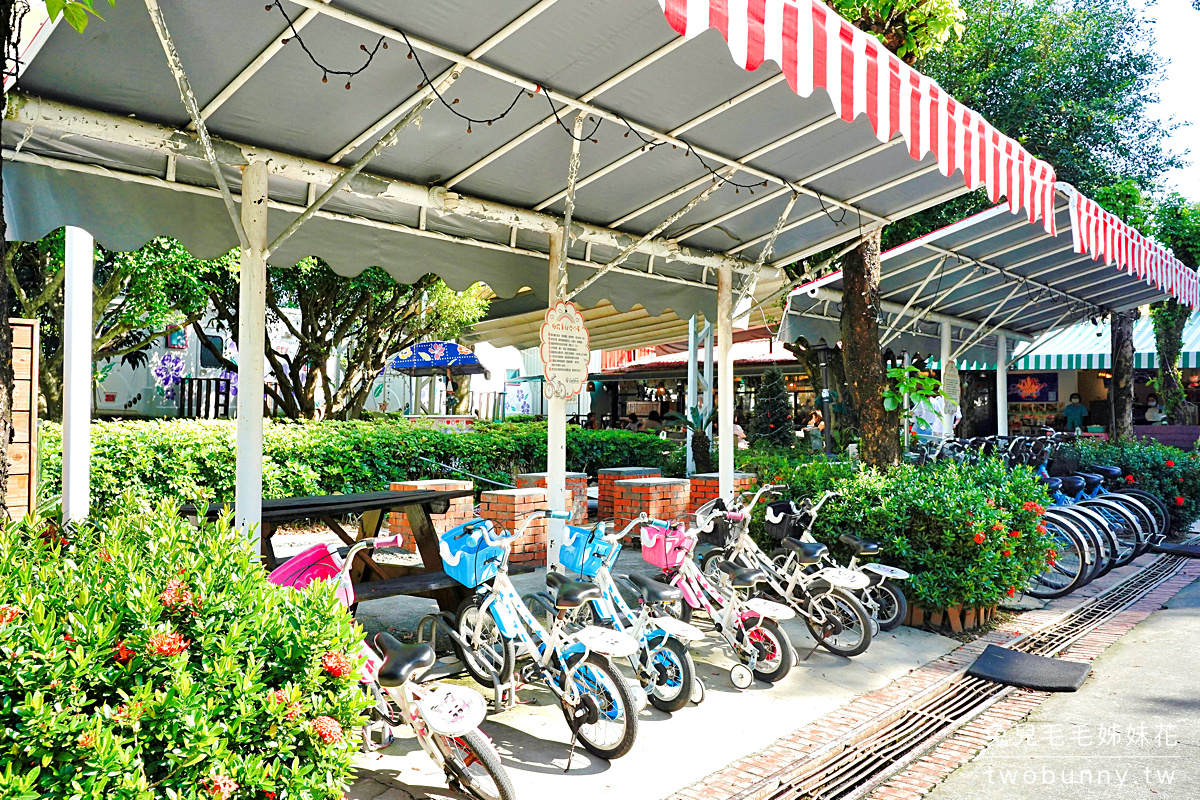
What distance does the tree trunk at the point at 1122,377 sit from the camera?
1327cm

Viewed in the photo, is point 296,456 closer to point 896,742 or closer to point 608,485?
point 608,485

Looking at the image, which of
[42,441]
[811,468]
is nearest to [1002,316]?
[811,468]

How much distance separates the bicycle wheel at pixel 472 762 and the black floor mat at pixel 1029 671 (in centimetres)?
349

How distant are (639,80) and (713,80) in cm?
48

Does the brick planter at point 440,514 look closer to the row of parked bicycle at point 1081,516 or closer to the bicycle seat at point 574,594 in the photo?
the bicycle seat at point 574,594

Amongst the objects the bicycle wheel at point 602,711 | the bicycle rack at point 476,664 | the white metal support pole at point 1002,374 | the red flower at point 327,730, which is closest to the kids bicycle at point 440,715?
the bicycle wheel at point 602,711

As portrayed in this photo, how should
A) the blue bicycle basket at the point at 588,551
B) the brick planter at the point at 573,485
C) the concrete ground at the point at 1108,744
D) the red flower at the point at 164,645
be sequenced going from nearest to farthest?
the red flower at the point at 164,645 → the concrete ground at the point at 1108,744 → the blue bicycle basket at the point at 588,551 → the brick planter at the point at 573,485

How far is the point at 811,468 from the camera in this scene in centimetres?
710

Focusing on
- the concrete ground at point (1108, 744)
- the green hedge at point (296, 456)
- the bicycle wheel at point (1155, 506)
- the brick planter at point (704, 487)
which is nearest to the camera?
the concrete ground at point (1108, 744)

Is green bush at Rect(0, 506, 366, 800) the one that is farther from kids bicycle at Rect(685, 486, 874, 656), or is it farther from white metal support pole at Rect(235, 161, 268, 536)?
kids bicycle at Rect(685, 486, 874, 656)

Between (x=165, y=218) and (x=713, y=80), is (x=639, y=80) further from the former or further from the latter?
(x=165, y=218)

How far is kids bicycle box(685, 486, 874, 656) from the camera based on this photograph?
5.30 metres

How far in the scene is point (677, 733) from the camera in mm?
4141

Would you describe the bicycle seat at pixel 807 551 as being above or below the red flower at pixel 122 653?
below
